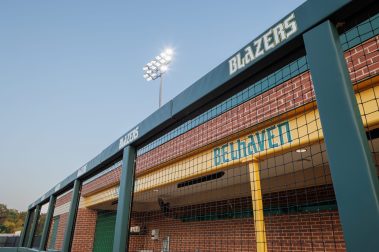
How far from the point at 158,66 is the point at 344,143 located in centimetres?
2044

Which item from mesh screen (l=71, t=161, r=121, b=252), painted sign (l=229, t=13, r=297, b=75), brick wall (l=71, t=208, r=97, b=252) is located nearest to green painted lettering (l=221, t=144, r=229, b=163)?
painted sign (l=229, t=13, r=297, b=75)

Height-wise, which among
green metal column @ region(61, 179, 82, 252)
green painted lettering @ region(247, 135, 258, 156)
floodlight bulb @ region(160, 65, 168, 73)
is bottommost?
green metal column @ region(61, 179, 82, 252)

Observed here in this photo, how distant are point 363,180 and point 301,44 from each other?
66 cm

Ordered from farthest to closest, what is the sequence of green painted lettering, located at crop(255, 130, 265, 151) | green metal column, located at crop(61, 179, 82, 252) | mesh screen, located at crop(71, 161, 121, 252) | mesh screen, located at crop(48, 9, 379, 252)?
mesh screen, located at crop(71, 161, 121, 252) < green painted lettering, located at crop(255, 130, 265, 151) < mesh screen, located at crop(48, 9, 379, 252) < green metal column, located at crop(61, 179, 82, 252)

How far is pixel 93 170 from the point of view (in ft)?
10.9

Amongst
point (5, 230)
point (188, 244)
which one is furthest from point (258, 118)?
point (5, 230)

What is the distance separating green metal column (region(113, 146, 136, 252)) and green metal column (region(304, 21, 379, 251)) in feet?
5.58

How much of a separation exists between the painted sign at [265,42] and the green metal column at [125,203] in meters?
1.30

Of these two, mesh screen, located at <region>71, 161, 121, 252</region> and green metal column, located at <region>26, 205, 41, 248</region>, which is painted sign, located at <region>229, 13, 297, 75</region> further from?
mesh screen, located at <region>71, 161, 121, 252</region>

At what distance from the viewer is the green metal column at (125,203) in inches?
85.5

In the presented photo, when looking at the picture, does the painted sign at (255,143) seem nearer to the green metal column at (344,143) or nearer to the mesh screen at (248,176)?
the mesh screen at (248,176)

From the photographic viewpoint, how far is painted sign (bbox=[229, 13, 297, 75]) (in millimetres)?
1282

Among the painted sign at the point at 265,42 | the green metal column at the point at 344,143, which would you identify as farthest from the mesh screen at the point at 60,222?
the green metal column at the point at 344,143

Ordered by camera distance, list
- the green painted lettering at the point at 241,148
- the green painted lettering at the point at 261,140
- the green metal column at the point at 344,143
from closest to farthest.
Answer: the green metal column at the point at 344,143
the green painted lettering at the point at 261,140
the green painted lettering at the point at 241,148
